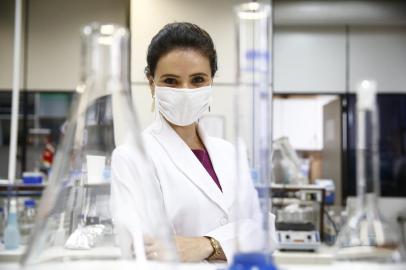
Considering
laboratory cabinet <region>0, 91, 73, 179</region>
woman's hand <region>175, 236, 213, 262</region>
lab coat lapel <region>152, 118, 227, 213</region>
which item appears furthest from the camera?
laboratory cabinet <region>0, 91, 73, 179</region>

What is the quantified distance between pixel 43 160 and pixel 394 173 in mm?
3297

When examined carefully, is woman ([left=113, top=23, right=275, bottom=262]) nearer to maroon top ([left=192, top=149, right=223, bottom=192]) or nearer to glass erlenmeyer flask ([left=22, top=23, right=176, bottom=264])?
maroon top ([left=192, top=149, right=223, bottom=192])

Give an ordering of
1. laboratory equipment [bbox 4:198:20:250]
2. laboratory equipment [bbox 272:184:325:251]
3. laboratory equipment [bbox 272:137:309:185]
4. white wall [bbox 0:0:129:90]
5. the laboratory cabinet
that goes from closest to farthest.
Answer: laboratory equipment [bbox 4:198:20:250] < laboratory equipment [bbox 272:184:325:251] < laboratory equipment [bbox 272:137:309:185] < white wall [bbox 0:0:129:90] < the laboratory cabinet

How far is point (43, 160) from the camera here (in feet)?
12.9

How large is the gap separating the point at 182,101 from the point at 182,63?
7 centimetres

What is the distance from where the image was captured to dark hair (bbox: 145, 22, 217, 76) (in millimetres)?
880

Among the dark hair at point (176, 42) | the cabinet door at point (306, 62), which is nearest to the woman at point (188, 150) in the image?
the dark hair at point (176, 42)

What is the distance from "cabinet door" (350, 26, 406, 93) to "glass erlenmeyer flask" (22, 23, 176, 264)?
13.2 feet

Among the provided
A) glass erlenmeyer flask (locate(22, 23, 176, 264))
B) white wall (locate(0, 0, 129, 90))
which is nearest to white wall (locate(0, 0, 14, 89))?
white wall (locate(0, 0, 129, 90))

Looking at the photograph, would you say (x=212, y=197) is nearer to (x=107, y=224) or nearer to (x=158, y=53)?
(x=158, y=53)

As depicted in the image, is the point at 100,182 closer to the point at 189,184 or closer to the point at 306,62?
the point at 189,184

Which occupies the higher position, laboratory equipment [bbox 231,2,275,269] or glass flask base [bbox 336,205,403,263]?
laboratory equipment [bbox 231,2,275,269]

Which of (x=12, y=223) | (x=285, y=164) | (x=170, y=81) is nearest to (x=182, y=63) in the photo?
(x=170, y=81)

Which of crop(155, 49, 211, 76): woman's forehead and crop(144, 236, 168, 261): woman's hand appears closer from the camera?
crop(144, 236, 168, 261): woman's hand
